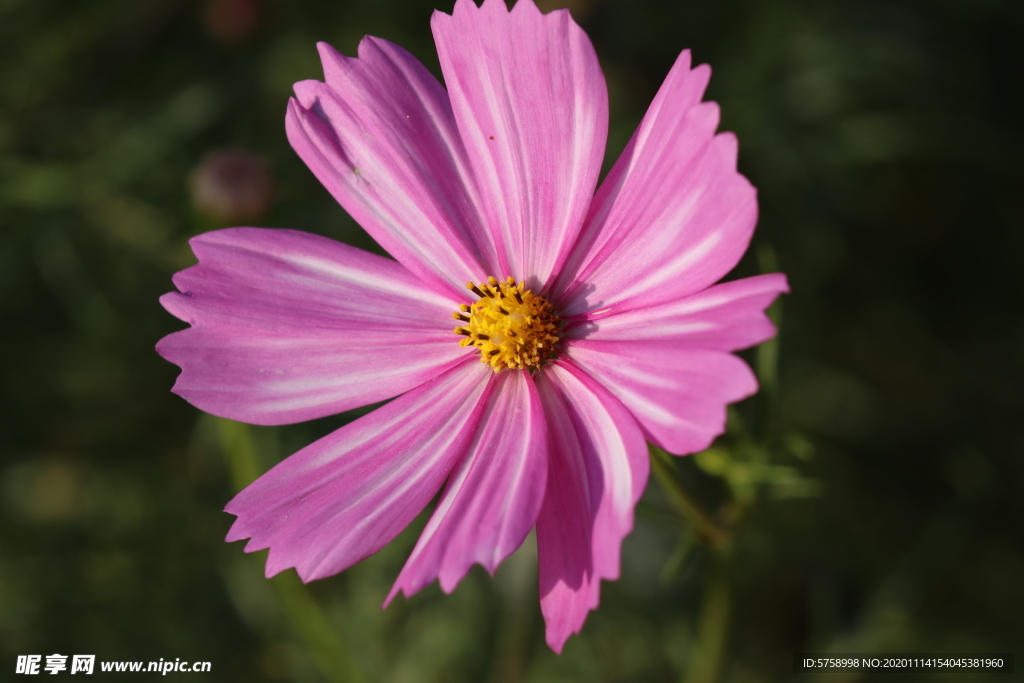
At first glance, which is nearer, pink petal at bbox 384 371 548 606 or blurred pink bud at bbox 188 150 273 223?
pink petal at bbox 384 371 548 606

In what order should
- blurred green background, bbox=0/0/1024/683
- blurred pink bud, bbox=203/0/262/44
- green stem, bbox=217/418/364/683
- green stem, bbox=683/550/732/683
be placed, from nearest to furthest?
green stem, bbox=683/550/732/683, green stem, bbox=217/418/364/683, blurred green background, bbox=0/0/1024/683, blurred pink bud, bbox=203/0/262/44

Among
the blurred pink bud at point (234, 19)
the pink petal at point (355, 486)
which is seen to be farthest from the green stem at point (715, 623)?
the blurred pink bud at point (234, 19)

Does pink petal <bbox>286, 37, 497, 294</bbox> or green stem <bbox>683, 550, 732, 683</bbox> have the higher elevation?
pink petal <bbox>286, 37, 497, 294</bbox>

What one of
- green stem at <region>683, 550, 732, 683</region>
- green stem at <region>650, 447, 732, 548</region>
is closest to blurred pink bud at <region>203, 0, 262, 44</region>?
green stem at <region>650, 447, 732, 548</region>

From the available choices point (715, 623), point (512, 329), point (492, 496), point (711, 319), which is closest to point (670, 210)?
point (711, 319)

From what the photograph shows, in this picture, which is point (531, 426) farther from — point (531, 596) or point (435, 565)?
point (531, 596)

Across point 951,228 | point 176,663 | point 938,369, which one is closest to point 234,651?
point 176,663

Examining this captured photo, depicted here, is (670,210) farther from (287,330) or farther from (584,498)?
(287,330)

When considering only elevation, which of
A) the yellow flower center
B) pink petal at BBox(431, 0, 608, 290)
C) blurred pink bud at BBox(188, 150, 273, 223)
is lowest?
the yellow flower center

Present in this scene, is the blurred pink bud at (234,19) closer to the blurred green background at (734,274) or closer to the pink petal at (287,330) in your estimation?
the blurred green background at (734,274)

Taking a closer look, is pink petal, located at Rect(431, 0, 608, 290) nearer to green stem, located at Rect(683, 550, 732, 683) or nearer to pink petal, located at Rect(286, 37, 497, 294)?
pink petal, located at Rect(286, 37, 497, 294)
